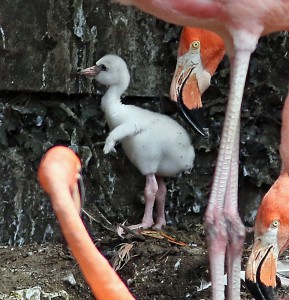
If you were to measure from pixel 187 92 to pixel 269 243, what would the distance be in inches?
27.8

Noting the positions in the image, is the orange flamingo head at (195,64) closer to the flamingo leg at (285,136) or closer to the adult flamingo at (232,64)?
the flamingo leg at (285,136)

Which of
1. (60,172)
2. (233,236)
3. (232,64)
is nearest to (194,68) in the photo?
(232,64)

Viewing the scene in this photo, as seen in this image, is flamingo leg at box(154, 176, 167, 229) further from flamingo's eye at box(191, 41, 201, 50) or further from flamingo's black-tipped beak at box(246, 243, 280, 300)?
flamingo's black-tipped beak at box(246, 243, 280, 300)

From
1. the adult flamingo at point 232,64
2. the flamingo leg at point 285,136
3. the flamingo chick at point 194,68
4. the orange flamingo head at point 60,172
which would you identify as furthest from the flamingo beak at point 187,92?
the orange flamingo head at point 60,172

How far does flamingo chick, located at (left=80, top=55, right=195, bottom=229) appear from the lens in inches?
130

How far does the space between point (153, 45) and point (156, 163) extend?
72cm

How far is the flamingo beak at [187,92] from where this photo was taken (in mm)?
3043

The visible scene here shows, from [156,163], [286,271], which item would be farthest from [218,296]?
[156,163]

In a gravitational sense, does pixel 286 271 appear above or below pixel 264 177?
below

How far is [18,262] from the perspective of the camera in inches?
117

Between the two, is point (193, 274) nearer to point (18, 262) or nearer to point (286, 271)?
point (286, 271)

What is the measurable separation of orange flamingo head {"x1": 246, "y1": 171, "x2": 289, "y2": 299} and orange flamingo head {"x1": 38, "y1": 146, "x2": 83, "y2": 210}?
1013 mm

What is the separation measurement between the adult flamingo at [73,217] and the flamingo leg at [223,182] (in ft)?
2.54

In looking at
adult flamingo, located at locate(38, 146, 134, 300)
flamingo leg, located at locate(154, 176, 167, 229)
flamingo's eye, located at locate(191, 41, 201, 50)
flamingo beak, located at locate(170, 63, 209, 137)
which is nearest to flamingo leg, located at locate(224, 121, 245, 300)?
flamingo beak, located at locate(170, 63, 209, 137)
